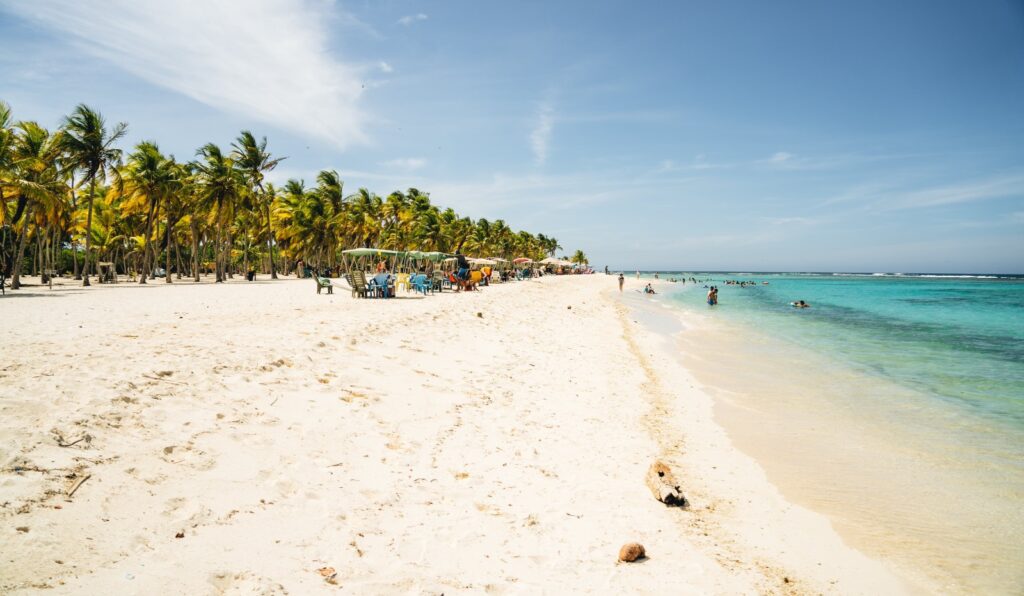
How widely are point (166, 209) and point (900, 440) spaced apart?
38.7m

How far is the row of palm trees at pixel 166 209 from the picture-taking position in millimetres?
22547

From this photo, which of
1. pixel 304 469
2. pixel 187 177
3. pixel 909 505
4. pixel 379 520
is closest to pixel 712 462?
pixel 909 505

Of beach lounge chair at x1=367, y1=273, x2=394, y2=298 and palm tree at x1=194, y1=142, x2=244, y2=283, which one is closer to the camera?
beach lounge chair at x1=367, y1=273, x2=394, y2=298

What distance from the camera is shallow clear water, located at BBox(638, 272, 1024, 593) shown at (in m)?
4.38

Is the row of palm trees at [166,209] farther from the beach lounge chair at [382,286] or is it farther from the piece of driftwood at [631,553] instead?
the piece of driftwood at [631,553]

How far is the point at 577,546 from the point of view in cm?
368

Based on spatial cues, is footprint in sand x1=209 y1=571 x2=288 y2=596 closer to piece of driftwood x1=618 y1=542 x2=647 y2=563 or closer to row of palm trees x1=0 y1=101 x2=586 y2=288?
piece of driftwood x1=618 y1=542 x2=647 y2=563

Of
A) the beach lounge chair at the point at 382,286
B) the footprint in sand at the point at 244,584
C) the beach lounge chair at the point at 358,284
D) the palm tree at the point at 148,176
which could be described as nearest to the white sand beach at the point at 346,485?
the footprint in sand at the point at 244,584

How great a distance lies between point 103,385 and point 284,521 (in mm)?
3159

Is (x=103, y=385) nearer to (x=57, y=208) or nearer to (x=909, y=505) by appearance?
(x=909, y=505)

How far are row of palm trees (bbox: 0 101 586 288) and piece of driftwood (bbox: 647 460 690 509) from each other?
23.9 meters

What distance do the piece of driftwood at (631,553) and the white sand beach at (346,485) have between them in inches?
2.6

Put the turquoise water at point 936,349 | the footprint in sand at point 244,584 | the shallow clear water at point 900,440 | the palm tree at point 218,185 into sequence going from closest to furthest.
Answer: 1. the footprint in sand at point 244,584
2. the shallow clear water at point 900,440
3. the turquoise water at point 936,349
4. the palm tree at point 218,185

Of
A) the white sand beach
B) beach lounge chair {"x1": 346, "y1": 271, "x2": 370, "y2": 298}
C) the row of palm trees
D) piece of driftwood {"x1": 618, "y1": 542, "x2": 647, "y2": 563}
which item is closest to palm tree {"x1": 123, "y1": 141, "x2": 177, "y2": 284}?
the row of palm trees
